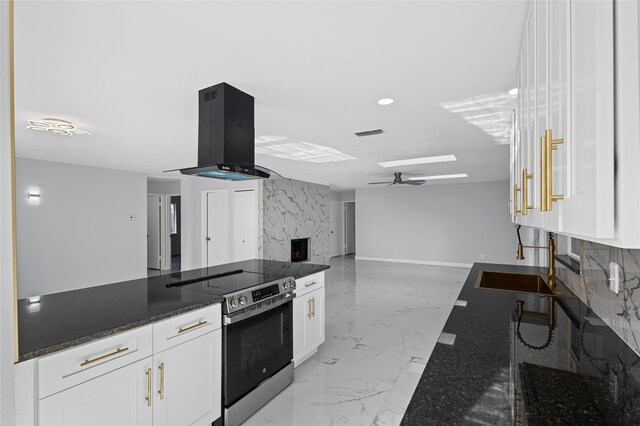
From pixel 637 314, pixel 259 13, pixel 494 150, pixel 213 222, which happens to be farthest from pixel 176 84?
pixel 213 222

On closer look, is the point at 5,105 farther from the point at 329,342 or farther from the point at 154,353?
the point at 329,342

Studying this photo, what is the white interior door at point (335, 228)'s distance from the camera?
1116cm

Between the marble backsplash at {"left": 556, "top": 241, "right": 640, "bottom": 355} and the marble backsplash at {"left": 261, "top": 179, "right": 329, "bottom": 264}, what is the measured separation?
589 centimetres

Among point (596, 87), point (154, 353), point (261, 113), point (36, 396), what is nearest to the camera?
point (596, 87)

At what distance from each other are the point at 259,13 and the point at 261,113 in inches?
56.8

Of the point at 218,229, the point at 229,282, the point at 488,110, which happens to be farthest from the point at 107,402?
the point at 218,229

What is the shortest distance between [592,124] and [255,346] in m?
2.40

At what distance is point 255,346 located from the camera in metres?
2.38

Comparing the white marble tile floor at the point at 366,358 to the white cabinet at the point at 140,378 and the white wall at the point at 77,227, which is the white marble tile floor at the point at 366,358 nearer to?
the white cabinet at the point at 140,378

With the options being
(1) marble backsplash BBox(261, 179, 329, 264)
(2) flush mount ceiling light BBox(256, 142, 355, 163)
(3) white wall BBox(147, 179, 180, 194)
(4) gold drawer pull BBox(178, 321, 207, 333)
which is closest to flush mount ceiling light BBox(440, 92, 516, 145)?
(2) flush mount ceiling light BBox(256, 142, 355, 163)

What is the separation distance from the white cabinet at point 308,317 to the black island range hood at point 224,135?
1.28 metres

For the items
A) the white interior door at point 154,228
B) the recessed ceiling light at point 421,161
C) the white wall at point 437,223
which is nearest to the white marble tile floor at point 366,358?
the recessed ceiling light at point 421,161

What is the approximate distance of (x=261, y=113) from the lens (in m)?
2.89

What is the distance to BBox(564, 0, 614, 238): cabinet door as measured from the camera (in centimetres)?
44
